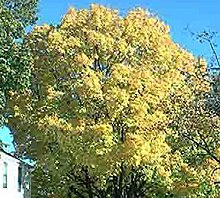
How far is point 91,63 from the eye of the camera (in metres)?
34.3

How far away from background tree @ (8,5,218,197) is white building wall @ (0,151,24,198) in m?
1.37

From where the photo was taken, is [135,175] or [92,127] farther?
[135,175]

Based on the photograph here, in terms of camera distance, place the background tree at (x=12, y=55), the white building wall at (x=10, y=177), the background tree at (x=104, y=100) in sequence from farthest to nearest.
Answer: the white building wall at (x=10, y=177), the background tree at (x=104, y=100), the background tree at (x=12, y=55)

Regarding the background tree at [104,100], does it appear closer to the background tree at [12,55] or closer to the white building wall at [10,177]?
the white building wall at [10,177]

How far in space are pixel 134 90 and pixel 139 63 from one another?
2730 millimetres

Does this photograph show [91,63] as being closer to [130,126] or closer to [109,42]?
[109,42]

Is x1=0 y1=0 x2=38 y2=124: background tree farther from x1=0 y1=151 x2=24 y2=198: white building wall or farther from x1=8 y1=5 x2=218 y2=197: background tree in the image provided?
x1=0 y1=151 x2=24 y2=198: white building wall

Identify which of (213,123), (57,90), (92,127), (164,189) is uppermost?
(57,90)

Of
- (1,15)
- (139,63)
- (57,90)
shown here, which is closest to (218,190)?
(139,63)

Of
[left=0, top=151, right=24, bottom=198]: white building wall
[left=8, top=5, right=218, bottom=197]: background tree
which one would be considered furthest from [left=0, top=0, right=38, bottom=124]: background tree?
[left=0, top=151, right=24, bottom=198]: white building wall

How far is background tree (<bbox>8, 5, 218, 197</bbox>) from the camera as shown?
1260 inches

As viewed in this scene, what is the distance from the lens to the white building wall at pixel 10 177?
3442 cm

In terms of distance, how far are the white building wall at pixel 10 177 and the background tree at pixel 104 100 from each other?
1.37 meters

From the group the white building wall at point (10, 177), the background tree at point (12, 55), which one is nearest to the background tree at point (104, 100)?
the white building wall at point (10, 177)
